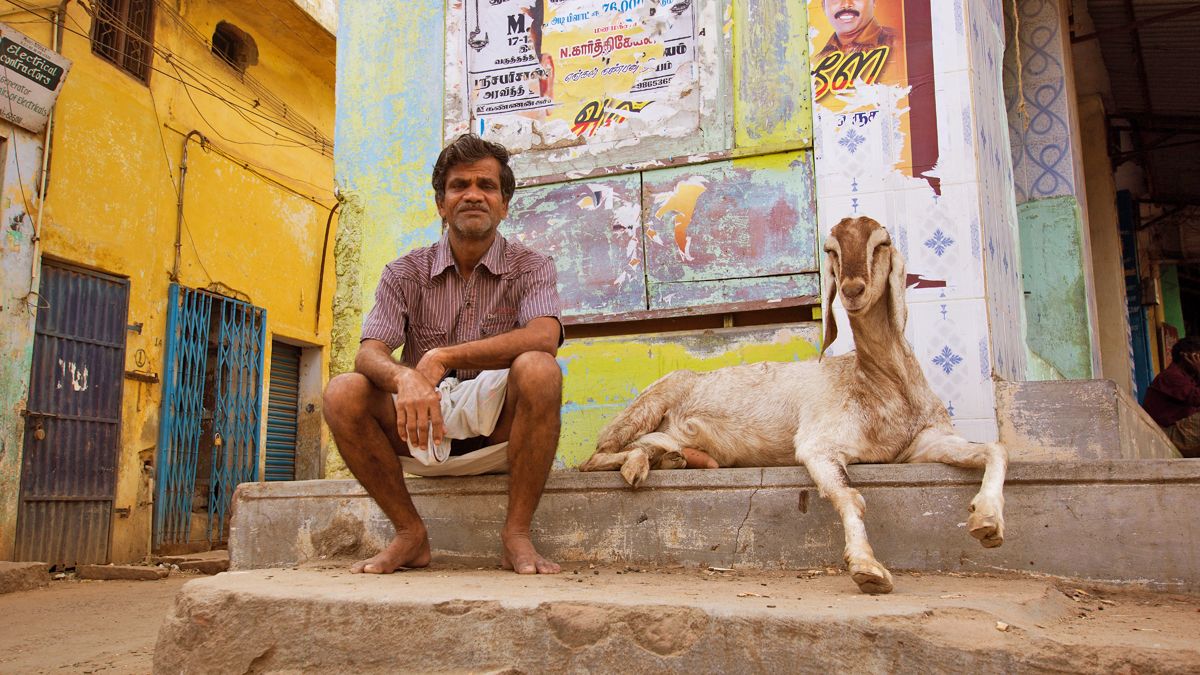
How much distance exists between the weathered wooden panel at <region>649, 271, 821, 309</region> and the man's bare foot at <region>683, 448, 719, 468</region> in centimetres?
116

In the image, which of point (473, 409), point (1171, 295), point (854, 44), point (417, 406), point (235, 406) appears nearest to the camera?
point (417, 406)

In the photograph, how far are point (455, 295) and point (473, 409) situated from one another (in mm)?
488

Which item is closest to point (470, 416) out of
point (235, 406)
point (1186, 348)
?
point (1186, 348)

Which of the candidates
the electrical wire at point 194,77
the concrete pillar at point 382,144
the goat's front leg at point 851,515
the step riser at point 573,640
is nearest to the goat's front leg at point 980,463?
the goat's front leg at point 851,515

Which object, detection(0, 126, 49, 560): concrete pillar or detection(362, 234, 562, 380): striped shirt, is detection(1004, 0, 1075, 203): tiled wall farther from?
detection(0, 126, 49, 560): concrete pillar

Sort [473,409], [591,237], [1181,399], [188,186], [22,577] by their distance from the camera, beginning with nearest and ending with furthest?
[473,409], [591,237], [22,577], [1181,399], [188,186]

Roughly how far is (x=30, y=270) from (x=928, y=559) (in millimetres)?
8535

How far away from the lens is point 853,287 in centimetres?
337

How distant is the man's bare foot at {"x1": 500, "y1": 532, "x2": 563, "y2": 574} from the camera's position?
308 cm

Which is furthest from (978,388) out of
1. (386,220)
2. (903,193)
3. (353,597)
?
(386,220)

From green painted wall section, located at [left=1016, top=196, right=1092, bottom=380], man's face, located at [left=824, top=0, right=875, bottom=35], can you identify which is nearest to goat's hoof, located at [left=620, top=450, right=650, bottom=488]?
man's face, located at [left=824, top=0, right=875, bottom=35]

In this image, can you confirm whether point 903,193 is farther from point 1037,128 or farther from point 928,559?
point 1037,128

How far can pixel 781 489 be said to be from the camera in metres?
3.37

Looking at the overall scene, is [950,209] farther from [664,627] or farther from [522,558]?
[664,627]
